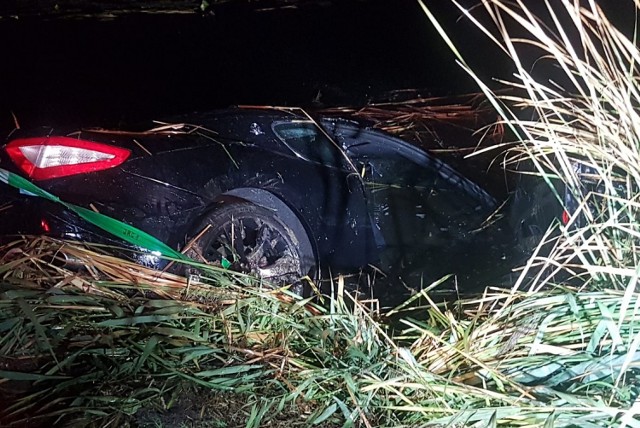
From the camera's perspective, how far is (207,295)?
287 cm

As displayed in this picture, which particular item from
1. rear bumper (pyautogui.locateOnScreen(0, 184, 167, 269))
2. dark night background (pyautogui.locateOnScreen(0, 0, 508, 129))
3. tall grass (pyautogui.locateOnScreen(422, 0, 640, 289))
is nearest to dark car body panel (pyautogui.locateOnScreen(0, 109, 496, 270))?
rear bumper (pyautogui.locateOnScreen(0, 184, 167, 269))

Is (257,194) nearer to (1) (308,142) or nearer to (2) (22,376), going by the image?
(1) (308,142)

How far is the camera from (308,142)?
3979 millimetres

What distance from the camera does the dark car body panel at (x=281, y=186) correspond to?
3.50 meters

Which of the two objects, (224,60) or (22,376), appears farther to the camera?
(224,60)

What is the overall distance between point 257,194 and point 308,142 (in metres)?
0.42

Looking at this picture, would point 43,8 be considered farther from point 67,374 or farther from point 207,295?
point 67,374

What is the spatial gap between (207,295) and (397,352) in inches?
34.5

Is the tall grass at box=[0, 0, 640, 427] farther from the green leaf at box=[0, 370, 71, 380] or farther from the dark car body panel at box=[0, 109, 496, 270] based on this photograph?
the dark car body panel at box=[0, 109, 496, 270]

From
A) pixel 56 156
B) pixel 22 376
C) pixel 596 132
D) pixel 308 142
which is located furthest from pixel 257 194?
pixel 596 132

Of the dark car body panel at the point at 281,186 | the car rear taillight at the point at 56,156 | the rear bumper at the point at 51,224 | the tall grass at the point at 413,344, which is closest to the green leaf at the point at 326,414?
the tall grass at the point at 413,344

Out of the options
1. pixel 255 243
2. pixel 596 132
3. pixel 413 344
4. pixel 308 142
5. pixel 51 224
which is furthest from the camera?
pixel 308 142

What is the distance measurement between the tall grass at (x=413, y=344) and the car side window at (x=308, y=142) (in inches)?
54.2

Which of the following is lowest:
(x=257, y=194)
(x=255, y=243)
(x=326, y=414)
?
(x=255, y=243)
